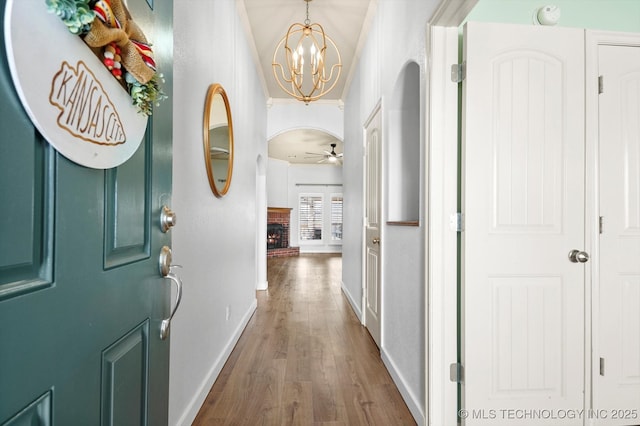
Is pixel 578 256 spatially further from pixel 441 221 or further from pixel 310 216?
pixel 310 216

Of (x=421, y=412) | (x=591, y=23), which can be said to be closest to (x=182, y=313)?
(x=421, y=412)

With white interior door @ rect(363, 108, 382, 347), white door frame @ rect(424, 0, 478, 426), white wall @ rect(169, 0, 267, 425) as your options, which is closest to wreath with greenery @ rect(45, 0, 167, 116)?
white wall @ rect(169, 0, 267, 425)

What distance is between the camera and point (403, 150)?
264cm

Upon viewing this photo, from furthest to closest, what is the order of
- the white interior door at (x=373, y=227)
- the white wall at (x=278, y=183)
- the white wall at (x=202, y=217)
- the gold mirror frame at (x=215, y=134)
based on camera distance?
the white wall at (x=278, y=183) < the white interior door at (x=373, y=227) < the gold mirror frame at (x=215, y=134) < the white wall at (x=202, y=217)

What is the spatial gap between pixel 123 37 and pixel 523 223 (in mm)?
1826

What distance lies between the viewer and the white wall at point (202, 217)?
1624 millimetres

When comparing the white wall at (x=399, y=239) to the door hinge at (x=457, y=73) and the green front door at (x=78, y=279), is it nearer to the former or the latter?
the door hinge at (x=457, y=73)

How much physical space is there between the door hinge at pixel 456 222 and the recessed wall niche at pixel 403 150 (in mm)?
924

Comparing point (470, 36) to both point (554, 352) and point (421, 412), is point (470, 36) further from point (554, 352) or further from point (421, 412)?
point (421, 412)

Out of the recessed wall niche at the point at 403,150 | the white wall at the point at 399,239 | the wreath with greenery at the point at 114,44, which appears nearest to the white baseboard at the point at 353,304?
the white wall at the point at 399,239

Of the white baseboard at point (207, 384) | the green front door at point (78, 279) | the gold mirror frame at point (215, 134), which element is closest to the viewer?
the green front door at point (78, 279)

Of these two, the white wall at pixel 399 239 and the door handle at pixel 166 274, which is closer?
the door handle at pixel 166 274

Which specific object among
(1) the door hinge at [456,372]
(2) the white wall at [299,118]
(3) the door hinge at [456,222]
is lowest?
(1) the door hinge at [456,372]

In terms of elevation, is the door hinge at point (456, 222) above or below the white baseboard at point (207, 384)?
above
